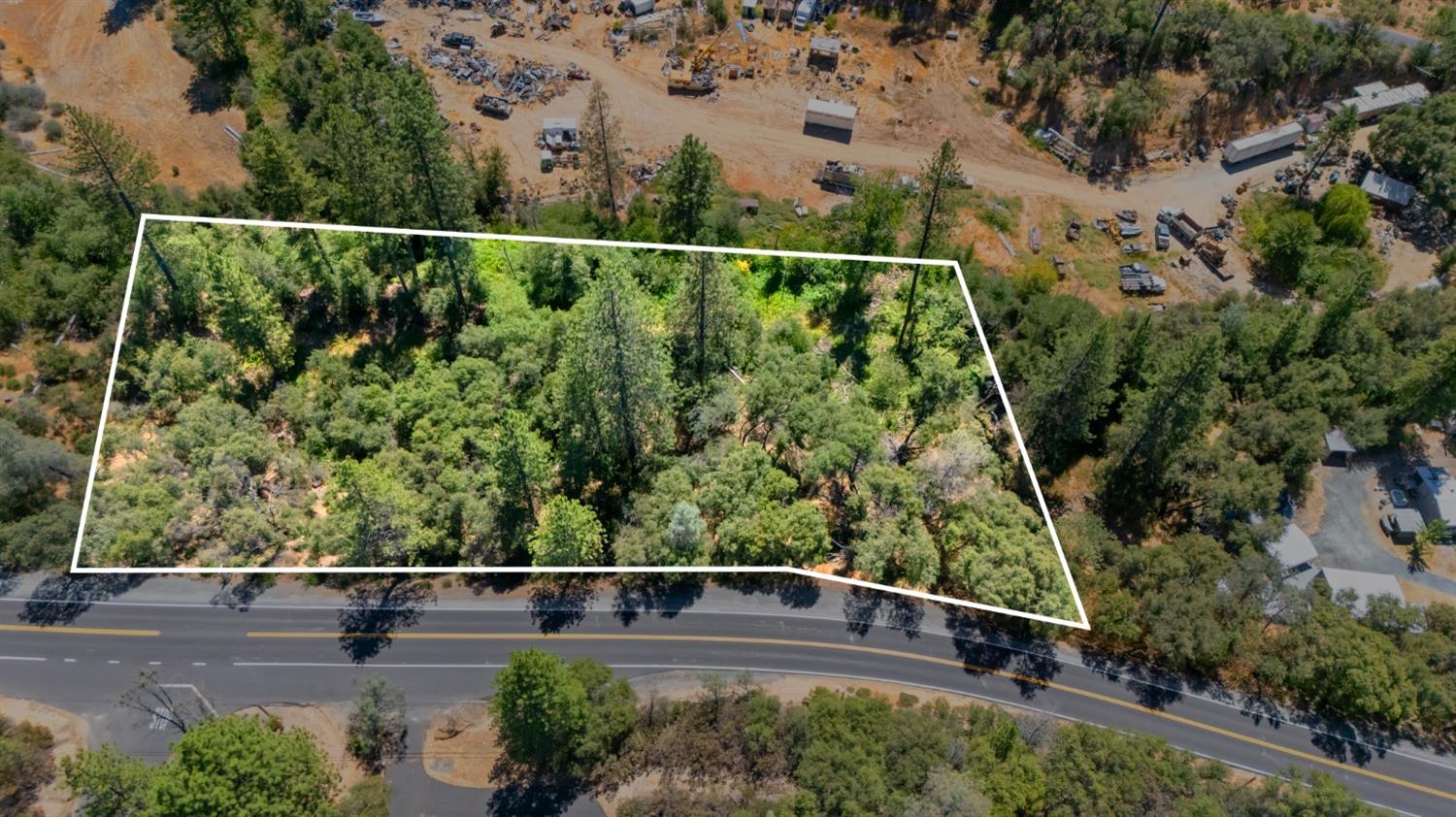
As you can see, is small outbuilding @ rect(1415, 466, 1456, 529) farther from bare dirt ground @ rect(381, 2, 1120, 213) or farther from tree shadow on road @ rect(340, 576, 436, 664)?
tree shadow on road @ rect(340, 576, 436, 664)

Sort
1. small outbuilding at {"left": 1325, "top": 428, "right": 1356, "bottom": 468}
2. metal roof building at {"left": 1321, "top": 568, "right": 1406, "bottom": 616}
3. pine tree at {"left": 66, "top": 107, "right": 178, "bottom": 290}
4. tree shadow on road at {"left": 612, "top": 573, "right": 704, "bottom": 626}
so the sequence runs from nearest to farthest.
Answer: tree shadow on road at {"left": 612, "top": 573, "right": 704, "bottom": 626} < pine tree at {"left": 66, "top": 107, "right": 178, "bottom": 290} < metal roof building at {"left": 1321, "top": 568, "right": 1406, "bottom": 616} < small outbuilding at {"left": 1325, "top": 428, "right": 1356, "bottom": 468}

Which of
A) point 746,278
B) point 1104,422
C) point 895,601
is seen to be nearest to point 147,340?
point 746,278

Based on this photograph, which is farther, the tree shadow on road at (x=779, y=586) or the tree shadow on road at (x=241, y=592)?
the tree shadow on road at (x=779, y=586)

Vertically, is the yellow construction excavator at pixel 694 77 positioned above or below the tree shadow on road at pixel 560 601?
above

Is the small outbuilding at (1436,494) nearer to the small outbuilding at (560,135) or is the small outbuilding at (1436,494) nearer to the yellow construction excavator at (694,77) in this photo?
the yellow construction excavator at (694,77)

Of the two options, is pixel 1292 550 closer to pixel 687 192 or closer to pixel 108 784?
pixel 687 192

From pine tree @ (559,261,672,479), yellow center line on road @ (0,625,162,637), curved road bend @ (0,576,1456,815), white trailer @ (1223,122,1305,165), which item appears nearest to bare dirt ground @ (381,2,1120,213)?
white trailer @ (1223,122,1305,165)

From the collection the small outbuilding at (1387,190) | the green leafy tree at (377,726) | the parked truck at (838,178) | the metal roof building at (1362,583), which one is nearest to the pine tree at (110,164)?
the green leafy tree at (377,726)
